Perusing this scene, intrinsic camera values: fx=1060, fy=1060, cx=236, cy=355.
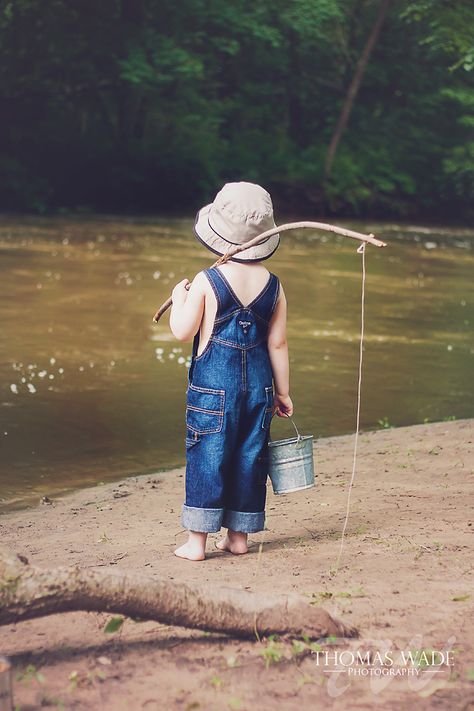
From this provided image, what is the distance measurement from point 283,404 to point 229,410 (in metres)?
0.35

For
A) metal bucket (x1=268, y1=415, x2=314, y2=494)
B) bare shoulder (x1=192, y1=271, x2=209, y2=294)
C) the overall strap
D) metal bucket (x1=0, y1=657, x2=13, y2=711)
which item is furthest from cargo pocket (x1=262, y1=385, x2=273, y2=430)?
metal bucket (x1=0, y1=657, x2=13, y2=711)

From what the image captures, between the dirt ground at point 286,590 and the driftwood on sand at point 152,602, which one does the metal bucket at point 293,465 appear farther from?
the driftwood on sand at point 152,602

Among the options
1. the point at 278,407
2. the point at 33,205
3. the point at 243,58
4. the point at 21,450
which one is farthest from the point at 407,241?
the point at 278,407

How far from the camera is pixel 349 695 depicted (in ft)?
10.8

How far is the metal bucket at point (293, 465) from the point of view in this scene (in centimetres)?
477

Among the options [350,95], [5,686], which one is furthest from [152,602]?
[350,95]

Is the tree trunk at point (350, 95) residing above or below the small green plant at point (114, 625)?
above

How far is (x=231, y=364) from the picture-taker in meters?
4.70

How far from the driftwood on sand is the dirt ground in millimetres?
77

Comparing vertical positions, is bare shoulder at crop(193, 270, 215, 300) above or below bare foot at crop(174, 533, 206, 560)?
above

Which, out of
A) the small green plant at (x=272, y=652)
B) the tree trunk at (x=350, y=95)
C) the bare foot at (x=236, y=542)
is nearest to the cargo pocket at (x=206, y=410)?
the bare foot at (x=236, y=542)

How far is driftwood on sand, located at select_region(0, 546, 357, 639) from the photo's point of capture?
3422mm

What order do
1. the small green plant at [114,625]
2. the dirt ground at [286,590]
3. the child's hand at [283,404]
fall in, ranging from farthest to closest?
1. the child's hand at [283,404]
2. the small green plant at [114,625]
3. the dirt ground at [286,590]

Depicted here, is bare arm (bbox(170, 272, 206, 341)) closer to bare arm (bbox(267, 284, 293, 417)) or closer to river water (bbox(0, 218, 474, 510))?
bare arm (bbox(267, 284, 293, 417))
